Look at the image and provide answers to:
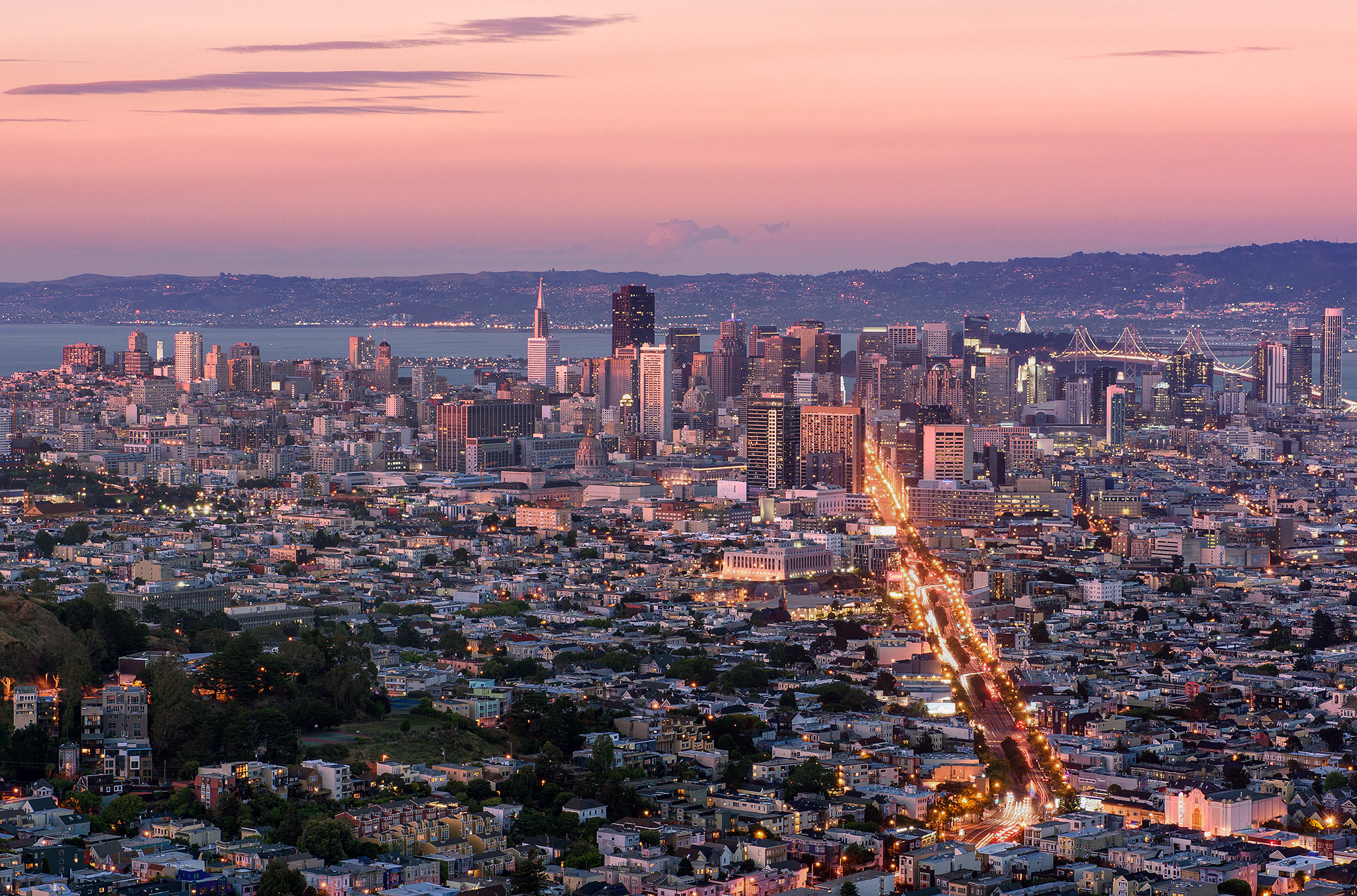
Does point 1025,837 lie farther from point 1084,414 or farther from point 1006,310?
point 1006,310

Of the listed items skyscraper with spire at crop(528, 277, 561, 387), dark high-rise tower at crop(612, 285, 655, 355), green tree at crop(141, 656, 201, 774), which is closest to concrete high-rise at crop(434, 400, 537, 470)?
dark high-rise tower at crop(612, 285, 655, 355)

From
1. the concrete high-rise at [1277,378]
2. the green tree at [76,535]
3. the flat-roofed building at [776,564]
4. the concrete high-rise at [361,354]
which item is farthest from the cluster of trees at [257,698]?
the concrete high-rise at [361,354]

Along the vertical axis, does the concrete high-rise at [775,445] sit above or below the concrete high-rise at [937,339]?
below

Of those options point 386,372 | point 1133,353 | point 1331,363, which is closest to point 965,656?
→ point 386,372

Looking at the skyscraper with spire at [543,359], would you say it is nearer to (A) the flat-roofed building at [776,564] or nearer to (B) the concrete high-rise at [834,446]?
(B) the concrete high-rise at [834,446]

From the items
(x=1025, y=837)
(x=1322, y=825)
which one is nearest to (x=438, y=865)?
(x=1025, y=837)

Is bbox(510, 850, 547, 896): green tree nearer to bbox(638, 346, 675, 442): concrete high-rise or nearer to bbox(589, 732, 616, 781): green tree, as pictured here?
bbox(589, 732, 616, 781): green tree
